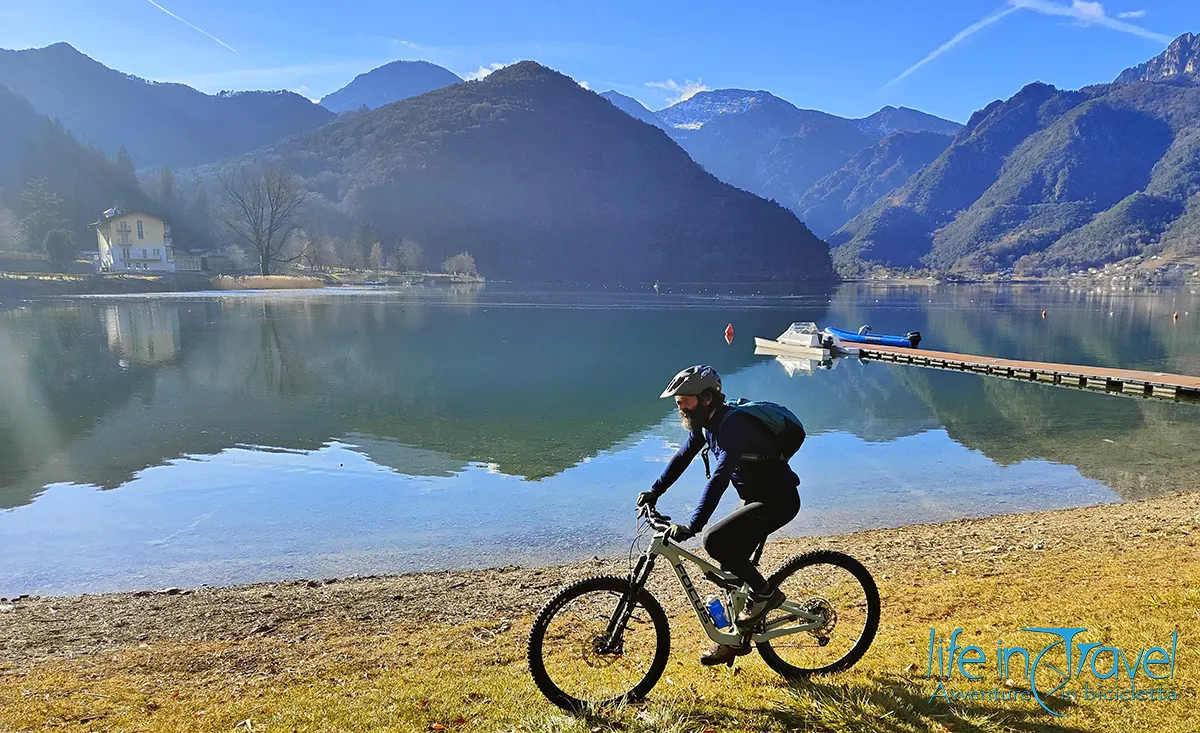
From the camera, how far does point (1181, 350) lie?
172ft

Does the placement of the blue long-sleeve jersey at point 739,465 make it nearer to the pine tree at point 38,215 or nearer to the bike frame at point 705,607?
the bike frame at point 705,607

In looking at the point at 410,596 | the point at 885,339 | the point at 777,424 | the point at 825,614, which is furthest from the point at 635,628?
the point at 885,339

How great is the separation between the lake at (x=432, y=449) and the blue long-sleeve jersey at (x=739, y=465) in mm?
8219

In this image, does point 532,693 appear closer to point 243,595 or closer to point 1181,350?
point 243,595

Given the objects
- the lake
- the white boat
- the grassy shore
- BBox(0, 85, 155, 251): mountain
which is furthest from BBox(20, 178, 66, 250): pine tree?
the grassy shore

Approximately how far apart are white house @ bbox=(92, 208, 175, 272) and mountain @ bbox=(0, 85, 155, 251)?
36.2 feet

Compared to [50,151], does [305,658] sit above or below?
below

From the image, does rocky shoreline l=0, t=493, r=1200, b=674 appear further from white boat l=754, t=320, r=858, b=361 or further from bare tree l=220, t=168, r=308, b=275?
bare tree l=220, t=168, r=308, b=275

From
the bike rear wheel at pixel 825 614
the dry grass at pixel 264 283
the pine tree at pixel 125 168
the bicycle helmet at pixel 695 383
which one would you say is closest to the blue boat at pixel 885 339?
the bike rear wheel at pixel 825 614

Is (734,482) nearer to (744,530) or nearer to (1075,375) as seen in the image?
(744,530)

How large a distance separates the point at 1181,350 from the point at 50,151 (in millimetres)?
175478

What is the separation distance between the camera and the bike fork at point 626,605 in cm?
512

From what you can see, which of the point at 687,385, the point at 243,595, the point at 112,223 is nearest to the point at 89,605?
the point at 243,595

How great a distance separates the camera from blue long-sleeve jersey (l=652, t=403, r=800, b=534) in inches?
194
